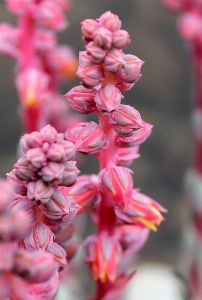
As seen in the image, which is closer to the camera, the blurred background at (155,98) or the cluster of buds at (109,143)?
the cluster of buds at (109,143)

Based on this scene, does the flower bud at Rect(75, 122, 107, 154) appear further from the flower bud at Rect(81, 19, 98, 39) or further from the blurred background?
the blurred background

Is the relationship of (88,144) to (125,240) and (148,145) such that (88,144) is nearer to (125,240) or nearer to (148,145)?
(125,240)

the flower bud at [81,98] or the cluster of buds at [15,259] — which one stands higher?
the flower bud at [81,98]

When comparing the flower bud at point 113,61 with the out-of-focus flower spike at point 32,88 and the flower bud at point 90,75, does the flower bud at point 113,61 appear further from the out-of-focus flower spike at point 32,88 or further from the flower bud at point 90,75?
the out-of-focus flower spike at point 32,88

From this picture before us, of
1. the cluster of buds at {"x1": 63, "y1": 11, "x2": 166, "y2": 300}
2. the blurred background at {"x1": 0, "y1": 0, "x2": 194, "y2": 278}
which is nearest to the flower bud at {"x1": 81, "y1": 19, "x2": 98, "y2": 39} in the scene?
the cluster of buds at {"x1": 63, "y1": 11, "x2": 166, "y2": 300}

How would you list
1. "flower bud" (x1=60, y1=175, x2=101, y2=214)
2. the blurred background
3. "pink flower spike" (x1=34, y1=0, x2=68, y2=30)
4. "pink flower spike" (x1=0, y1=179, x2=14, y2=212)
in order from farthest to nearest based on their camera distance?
the blurred background < "pink flower spike" (x1=34, y1=0, x2=68, y2=30) < "flower bud" (x1=60, y1=175, x2=101, y2=214) < "pink flower spike" (x1=0, y1=179, x2=14, y2=212)

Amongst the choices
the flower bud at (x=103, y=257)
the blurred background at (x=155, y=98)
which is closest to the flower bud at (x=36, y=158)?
the flower bud at (x=103, y=257)

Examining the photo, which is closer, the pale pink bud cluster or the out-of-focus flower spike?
the pale pink bud cluster
